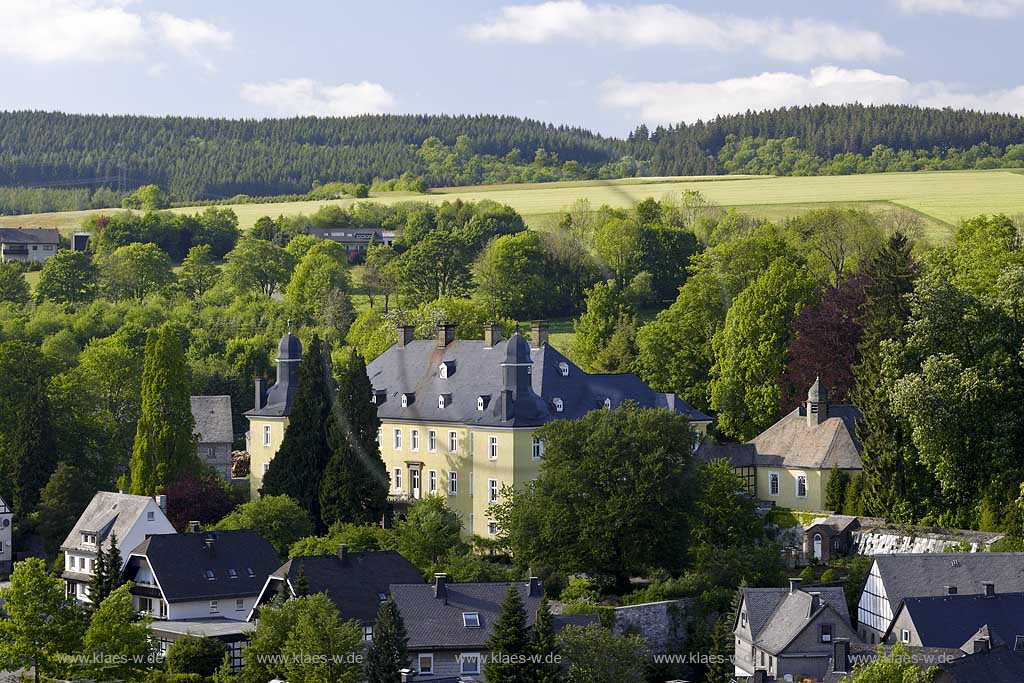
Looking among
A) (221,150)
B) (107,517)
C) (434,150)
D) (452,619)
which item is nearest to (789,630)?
(452,619)

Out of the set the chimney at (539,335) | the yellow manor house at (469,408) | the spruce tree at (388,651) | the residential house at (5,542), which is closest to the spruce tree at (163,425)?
the yellow manor house at (469,408)

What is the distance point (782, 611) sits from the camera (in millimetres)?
60500

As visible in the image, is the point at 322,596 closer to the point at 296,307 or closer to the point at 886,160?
the point at 296,307

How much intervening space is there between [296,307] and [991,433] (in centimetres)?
6201

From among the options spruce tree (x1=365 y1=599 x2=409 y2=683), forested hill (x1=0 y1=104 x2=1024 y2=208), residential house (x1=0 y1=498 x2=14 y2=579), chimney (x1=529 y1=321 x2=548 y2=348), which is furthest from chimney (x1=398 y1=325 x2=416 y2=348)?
forested hill (x1=0 y1=104 x2=1024 y2=208)

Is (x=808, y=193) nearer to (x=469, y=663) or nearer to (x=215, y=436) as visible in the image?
(x=215, y=436)

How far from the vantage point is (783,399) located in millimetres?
83812

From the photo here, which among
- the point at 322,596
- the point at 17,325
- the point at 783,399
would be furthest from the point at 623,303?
the point at 322,596

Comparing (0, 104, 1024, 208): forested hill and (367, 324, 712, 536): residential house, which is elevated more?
(0, 104, 1024, 208): forested hill

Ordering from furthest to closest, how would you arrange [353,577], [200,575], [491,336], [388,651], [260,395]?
[260,395] < [491,336] < [200,575] < [353,577] < [388,651]

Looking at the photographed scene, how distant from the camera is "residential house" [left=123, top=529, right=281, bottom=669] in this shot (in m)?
67.5

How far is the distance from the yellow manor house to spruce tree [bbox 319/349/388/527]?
3.44 metres

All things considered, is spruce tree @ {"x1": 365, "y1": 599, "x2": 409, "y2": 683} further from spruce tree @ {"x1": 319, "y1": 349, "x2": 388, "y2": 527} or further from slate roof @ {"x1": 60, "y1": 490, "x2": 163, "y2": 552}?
slate roof @ {"x1": 60, "y1": 490, "x2": 163, "y2": 552}

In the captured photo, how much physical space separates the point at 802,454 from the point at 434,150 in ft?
341
